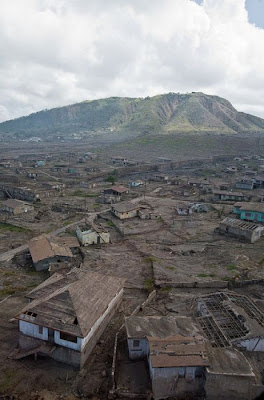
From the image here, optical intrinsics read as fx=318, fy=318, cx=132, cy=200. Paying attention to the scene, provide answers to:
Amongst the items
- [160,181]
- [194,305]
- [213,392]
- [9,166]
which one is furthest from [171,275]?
[9,166]

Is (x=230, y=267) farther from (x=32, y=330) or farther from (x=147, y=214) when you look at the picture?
(x=32, y=330)

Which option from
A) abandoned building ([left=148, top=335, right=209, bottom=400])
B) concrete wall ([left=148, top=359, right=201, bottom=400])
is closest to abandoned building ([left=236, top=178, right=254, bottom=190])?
abandoned building ([left=148, top=335, right=209, bottom=400])

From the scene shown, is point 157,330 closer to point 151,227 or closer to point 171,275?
point 171,275

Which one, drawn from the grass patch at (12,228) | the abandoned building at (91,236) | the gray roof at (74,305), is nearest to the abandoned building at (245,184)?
the abandoned building at (91,236)

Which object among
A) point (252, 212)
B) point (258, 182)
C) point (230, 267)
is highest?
point (258, 182)

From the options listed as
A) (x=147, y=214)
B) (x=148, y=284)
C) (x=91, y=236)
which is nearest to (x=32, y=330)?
(x=148, y=284)

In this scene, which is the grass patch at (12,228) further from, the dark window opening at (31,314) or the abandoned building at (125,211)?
the dark window opening at (31,314)
